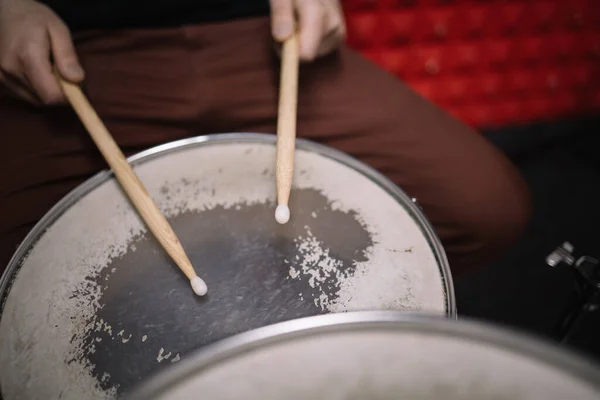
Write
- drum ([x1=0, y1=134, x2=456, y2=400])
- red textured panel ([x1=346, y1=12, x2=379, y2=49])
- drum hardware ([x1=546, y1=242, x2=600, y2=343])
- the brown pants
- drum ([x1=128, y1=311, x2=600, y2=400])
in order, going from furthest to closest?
red textured panel ([x1=346, y1=12, x2=379, y2=49])
the brown pants
drum hardware ([x1=546, y1=242, x2=600, y2=343])
drum ([x1=0, y1=134, x2=456, y2=400])
drum ([x1=128, y1=311, x2=600, y2=400])

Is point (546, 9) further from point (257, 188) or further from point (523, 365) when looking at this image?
point (523, 365)

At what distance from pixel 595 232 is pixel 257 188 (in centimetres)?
101

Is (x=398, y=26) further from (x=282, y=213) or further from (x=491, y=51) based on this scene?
(x=282, y=213)

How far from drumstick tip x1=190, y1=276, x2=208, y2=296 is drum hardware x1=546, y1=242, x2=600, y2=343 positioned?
45 centimetres

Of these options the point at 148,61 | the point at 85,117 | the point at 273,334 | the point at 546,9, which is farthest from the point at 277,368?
the point at 546,9

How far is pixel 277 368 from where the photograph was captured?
0.28m

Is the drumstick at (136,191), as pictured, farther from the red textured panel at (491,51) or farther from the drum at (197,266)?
the red textured panel at (491,51)

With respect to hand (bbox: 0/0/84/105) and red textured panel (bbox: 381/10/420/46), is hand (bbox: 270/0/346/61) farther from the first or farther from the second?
red textured panel (bbox: 381/10/420/46)

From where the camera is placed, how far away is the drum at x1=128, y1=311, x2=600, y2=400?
0.89 ft

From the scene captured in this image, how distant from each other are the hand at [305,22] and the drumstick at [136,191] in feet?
0.89

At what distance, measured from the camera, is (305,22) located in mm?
623

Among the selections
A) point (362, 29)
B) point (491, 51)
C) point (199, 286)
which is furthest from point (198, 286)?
point (491, 51)

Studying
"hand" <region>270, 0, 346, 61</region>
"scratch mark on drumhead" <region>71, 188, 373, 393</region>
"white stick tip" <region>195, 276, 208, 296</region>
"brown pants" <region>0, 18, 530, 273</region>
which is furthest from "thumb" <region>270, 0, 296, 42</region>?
"white stick tip" <region>195, 276, 208, 296</region>

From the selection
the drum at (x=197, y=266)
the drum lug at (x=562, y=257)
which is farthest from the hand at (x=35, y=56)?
the drum lug at (x=562, y=257)
